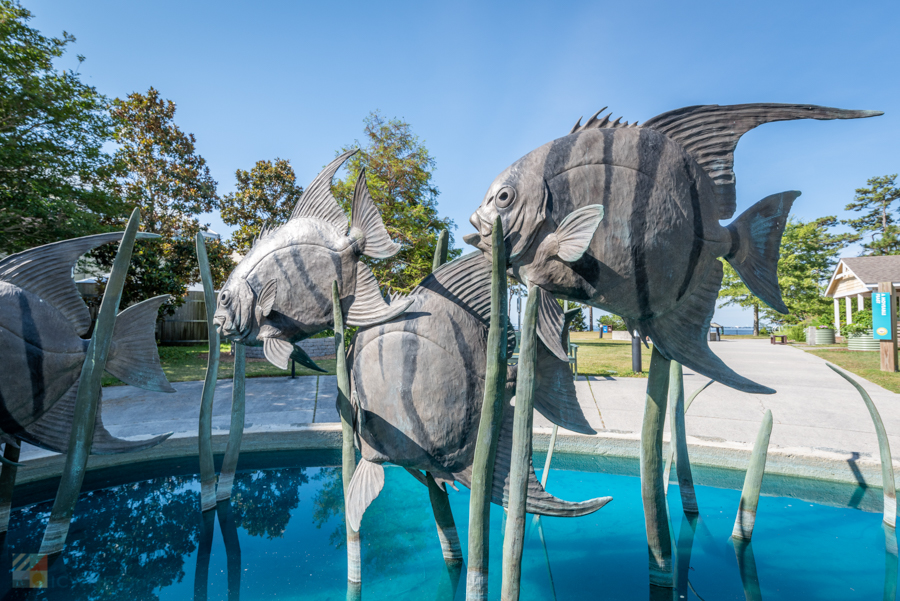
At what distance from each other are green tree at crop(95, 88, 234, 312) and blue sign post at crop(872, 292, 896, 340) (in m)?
17.6

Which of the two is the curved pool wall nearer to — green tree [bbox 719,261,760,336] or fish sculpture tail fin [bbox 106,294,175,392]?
fish sculpture tail fin [bbox 106,294,175,392]

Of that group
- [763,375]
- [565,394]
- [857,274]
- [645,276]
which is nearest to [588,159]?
[645,276]

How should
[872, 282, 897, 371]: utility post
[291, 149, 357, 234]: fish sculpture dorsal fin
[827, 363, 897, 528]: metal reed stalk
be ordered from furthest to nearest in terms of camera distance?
[872, 282, 897, 371]: utility post < [827, 363, 897, 528]: metal reed stalk < [291, 149, 357, 234]: fish sculpture dorsal fin

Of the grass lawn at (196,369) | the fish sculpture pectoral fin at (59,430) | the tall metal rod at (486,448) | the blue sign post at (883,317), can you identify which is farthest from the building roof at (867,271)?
the fish sculpture pectoral fin at (59,430)

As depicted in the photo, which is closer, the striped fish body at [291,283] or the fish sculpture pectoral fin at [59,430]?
the striped fish body at [291,283]

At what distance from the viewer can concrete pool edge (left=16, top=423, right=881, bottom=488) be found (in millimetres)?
3912

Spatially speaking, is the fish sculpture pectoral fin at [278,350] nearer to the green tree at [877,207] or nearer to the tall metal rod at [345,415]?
the tall metal rod at [345,415]

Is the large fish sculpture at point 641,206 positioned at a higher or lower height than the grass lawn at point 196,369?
higher

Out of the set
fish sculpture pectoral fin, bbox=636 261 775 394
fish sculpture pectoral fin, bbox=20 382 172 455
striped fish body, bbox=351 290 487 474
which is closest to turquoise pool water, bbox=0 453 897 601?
fish sculpture pectoral fin, bbox=20 382 172 455

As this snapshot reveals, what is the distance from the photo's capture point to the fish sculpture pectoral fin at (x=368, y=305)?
1928 mm

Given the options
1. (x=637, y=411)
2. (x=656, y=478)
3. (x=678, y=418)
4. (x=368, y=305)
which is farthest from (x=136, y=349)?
(x=637, y=411)

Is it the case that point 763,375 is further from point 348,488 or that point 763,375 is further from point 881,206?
point 881,206

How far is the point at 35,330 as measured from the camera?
8.73ft

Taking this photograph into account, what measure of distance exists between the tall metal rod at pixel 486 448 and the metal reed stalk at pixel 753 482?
2.05 meters
